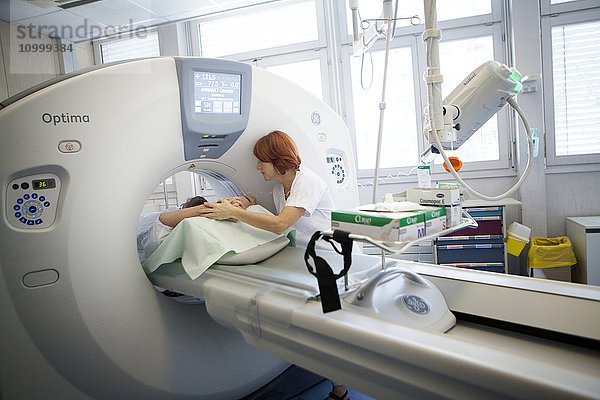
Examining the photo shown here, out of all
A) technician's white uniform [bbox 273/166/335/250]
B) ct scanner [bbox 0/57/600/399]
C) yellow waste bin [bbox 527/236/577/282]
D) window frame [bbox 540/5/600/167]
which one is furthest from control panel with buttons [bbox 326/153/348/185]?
window frame [bbox 540/5/600/167]

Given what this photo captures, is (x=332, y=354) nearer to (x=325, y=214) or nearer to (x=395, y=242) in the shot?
(x=395, y=242)

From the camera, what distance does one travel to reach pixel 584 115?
3.20 metres

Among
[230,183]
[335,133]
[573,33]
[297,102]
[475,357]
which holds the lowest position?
[475,357]

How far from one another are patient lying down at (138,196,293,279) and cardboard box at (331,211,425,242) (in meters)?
0.44

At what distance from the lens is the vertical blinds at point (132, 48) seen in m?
4.25

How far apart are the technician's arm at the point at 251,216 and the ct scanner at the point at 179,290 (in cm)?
11

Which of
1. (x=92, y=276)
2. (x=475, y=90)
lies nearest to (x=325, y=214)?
(x=475, y=90)

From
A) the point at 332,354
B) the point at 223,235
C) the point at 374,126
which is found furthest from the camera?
the point at 374,126

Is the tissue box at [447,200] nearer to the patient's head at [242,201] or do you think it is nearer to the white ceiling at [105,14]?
the patient's head at [242,201]

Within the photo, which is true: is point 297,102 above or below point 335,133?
above

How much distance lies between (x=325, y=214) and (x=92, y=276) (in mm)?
881

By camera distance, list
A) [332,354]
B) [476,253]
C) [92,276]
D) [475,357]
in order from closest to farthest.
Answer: [475,357] < [332,354] < [92,276] < [476,253]

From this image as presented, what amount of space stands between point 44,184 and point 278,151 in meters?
0.79

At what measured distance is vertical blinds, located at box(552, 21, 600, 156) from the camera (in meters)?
3.15
